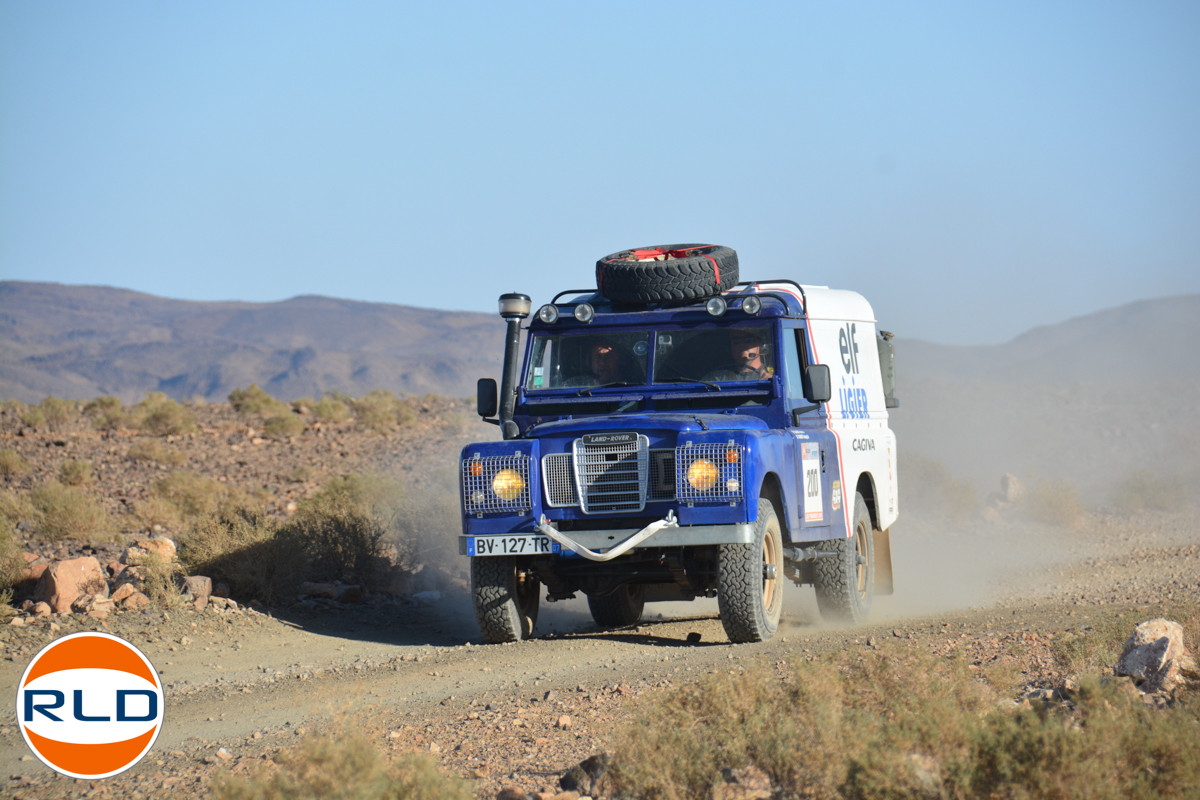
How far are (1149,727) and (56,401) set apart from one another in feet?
113

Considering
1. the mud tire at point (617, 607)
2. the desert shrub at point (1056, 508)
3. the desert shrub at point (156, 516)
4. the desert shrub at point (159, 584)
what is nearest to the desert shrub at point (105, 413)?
the desert shrub at point (156, 516)

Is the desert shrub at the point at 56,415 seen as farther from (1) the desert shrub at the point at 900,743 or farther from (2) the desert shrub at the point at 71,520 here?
(1) the desert shrub at the point at 900,743

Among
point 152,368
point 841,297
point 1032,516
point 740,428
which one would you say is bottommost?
point 1032,516

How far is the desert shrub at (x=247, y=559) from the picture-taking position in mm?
12266

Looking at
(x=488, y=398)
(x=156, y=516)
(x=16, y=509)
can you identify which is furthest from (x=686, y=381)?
(x=16, y=509)

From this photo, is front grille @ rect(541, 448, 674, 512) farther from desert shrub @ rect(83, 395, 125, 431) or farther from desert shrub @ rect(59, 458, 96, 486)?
desert shrub @ rect(83, 395, 125, 431)

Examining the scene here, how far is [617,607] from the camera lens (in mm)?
11922

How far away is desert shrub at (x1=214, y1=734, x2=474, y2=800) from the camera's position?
4.48 m

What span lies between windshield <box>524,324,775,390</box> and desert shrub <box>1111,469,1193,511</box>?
18189mm

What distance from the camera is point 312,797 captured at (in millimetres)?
4484

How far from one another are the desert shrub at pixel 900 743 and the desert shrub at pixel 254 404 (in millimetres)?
32212

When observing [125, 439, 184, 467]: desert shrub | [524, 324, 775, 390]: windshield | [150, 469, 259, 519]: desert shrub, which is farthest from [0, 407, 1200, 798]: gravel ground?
[125, 439, 184, 467]: desert shrub

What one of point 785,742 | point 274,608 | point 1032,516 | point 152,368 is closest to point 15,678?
point 274,608

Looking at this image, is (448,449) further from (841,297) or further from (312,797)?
(312,797)
